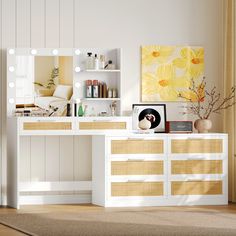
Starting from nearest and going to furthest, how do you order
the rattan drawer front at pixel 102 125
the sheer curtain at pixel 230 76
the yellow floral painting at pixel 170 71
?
the rattan drawer front at pixel 102 125 → the sheer curtain at pixel 230 76 → the yellow floral painting at pixel 170 71

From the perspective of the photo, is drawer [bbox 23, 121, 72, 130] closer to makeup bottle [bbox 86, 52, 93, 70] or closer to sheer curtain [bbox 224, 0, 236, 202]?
makeup bottle [bbox 86, 52, 93, 70]

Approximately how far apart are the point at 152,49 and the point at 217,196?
1703 millimetres

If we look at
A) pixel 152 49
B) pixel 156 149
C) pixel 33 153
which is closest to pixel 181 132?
pixel 156 149

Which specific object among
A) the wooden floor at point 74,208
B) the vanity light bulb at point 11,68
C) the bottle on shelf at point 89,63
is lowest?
the wooden floor at point 74,208

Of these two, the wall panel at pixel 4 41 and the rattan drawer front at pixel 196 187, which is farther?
the wall panel at pixel 4 41

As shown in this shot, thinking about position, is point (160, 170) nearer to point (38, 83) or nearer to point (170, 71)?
point (170, 71)

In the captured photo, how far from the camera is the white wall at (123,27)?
774 cm

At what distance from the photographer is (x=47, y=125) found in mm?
7441

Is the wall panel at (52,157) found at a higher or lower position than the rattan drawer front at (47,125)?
lower

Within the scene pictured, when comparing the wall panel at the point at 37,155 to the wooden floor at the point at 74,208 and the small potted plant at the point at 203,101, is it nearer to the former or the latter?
the wooden floor at the point at 74,208

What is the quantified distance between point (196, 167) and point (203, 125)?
487 millimetres

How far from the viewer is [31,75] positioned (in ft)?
25.2

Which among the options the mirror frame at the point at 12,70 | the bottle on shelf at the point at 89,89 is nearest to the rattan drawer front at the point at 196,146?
the bottle on shelf at the point at 89,89

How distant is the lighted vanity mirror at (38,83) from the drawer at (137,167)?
0.83m
